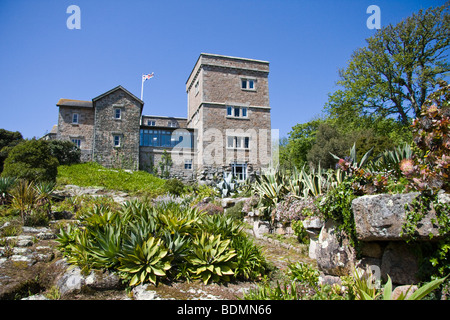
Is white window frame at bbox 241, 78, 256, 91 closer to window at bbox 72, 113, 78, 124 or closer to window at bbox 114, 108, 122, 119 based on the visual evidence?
window at bbox 114, 108, 122, 119

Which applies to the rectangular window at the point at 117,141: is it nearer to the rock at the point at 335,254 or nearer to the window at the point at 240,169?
the window at the point at 240,169

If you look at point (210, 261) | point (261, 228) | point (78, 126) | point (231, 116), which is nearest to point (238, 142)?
point (231, 116)

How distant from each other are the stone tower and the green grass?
6.14m

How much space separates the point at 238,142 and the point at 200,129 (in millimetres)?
3916

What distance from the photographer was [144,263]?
3.91 meters

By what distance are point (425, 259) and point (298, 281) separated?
164cm

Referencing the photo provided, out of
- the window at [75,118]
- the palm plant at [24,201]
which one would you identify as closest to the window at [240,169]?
the window at [75,118]

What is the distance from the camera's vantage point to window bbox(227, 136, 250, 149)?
2759cm

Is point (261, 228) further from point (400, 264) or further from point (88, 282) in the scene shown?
point (88, 282)

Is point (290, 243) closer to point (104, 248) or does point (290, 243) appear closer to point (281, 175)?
point (281, 175)

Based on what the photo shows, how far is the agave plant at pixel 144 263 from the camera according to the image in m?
3.81

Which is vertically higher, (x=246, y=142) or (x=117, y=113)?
(x=117, y=113)
